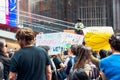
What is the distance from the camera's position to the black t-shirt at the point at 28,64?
580 cm

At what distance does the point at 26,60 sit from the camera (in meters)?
5.82

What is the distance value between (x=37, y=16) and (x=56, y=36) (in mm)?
12198

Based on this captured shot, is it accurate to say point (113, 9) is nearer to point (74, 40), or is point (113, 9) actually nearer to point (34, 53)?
point (74, 40)

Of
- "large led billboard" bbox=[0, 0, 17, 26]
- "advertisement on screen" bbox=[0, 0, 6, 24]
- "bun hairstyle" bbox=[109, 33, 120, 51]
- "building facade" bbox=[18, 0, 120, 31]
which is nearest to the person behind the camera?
"bun hairstyle" bbox=[109, 33, 120, 51]

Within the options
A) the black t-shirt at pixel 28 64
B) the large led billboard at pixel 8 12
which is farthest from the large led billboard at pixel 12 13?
the black t-shirt at pixel 28 64

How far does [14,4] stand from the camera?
20156 millimetres

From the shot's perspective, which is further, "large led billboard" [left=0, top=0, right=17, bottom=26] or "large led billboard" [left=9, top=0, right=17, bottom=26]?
"large led billboard" [left=9, top=0, right=17, bottom=26]

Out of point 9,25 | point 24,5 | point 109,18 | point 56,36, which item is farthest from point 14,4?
point 56,36

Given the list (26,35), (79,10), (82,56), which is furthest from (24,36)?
(79,10)

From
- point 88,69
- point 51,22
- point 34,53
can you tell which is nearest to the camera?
point 34,53

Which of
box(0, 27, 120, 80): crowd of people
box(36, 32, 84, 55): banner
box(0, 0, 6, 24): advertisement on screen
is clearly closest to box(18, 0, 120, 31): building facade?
box(0, 0, 6, 24): advertisement on screen

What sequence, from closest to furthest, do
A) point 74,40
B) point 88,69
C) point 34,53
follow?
point 34,53
point 88,69
point 74,40

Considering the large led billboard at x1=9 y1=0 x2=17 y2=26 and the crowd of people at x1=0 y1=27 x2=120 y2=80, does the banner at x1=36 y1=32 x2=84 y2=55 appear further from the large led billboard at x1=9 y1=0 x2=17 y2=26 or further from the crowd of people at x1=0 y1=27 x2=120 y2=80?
the large led billboard at x1=9 y1=0 x2=17 y2=26

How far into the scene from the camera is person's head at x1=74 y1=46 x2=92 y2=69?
663cm
